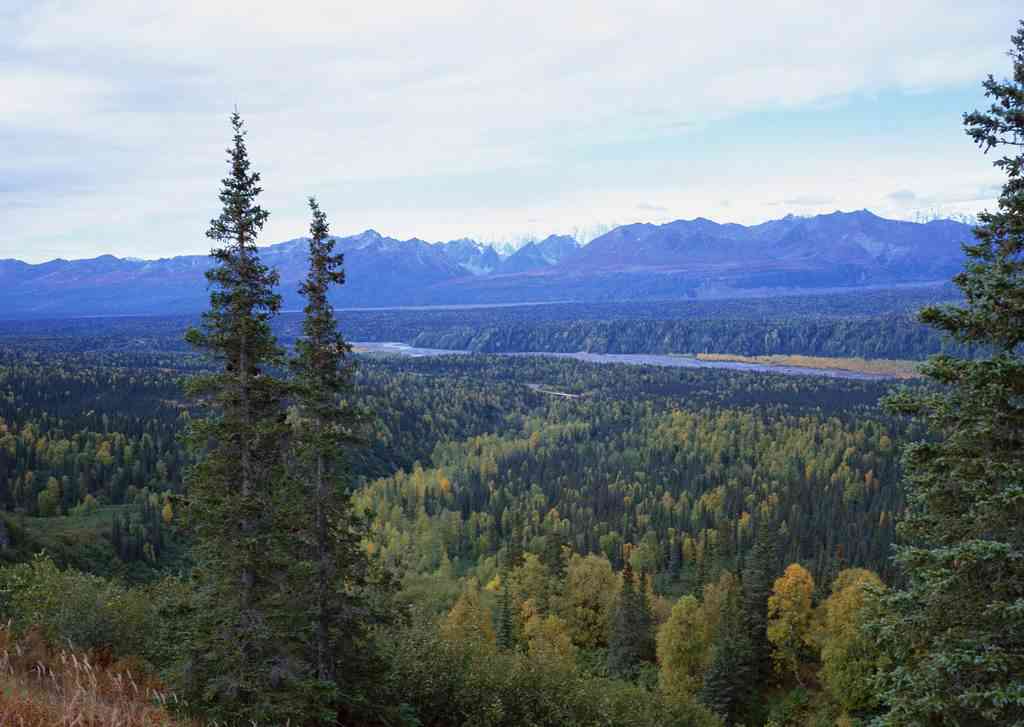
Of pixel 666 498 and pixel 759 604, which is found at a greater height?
pixel 759 604

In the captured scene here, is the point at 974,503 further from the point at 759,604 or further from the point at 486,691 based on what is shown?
the point at 759,604

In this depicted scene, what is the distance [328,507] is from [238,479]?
5025 mm

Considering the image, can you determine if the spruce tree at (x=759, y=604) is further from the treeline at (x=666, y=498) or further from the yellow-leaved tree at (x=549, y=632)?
the yellow-leaved tree at (x=549, y=632)

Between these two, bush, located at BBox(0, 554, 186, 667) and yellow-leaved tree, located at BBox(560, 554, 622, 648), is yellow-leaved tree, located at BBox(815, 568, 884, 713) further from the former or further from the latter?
bush, located at BBox(0, 554, 186, 667)

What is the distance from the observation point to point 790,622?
68.8 meters

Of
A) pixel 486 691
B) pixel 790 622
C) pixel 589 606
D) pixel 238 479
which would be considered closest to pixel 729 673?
pixel 790 622

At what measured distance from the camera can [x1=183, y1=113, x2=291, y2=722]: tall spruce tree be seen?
781 inches

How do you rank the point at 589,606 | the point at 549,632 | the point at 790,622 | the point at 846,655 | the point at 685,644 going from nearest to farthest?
the point at 846,655, the point at 685,644, the point at 790,622, the point at 549,632, the point at 589,606

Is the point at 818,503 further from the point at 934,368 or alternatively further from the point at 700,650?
the point at 934,368

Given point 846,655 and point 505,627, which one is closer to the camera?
point 846,655

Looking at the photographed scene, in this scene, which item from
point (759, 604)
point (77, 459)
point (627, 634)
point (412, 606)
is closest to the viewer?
point (412, 606)

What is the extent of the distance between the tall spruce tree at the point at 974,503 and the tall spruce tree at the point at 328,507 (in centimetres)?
1721

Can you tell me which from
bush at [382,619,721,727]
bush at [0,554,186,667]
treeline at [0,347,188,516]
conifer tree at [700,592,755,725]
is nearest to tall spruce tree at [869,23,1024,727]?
bush at [382,619,721,727]

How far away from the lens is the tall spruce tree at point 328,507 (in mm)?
24516
